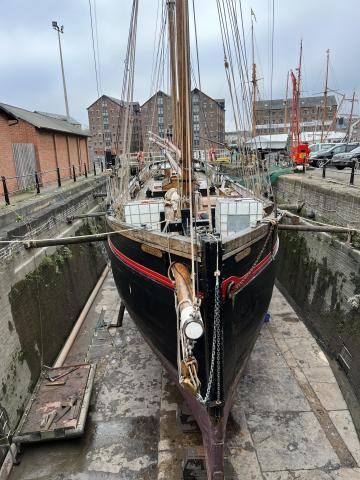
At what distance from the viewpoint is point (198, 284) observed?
169 inches

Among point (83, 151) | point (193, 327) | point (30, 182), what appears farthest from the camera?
point (83, 151)

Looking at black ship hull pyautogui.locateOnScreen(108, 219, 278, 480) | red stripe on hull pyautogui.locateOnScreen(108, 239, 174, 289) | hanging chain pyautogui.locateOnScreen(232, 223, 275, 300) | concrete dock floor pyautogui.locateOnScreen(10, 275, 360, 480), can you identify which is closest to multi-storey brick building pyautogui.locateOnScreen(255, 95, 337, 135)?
concrete dock floor pyautogui.locateOnScreen(10, 275, 360, 480)

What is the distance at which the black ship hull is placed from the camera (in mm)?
4391

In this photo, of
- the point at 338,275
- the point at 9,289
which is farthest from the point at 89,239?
the point at 338,275

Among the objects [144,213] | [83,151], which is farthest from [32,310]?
[83,151]

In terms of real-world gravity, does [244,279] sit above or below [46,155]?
below

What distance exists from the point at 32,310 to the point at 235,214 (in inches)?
186

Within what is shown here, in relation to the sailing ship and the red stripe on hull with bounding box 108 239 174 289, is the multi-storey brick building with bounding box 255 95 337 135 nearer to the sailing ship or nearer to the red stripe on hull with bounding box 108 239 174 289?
the sailing ship

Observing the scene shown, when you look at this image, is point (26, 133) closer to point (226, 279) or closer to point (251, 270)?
point (251, 270)

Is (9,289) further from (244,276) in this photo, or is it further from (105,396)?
(244,276)

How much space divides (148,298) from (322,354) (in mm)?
4803

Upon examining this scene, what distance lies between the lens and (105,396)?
6.75 meters

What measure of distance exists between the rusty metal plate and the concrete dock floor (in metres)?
0.40

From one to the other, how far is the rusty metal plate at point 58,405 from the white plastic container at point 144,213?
321 centimetres
